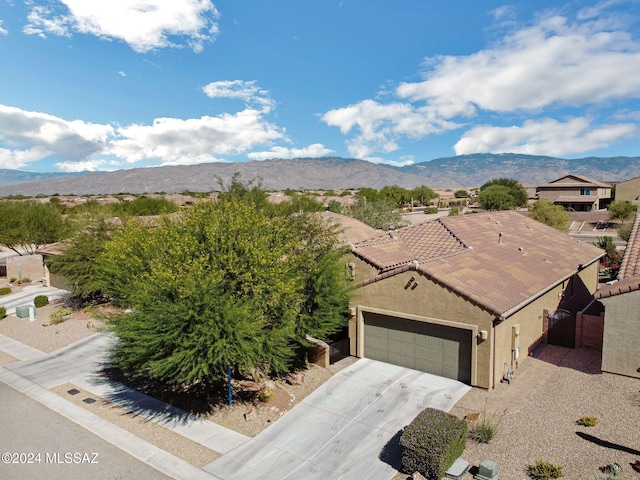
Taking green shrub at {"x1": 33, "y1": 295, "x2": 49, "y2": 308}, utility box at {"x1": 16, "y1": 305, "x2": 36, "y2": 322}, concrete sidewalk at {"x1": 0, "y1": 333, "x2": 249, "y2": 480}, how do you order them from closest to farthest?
concrete sidewalk at {"x1": 0, "y1": 333, "x2": 249, "y2": 480}
utility box at {"x1": 16, "y1": 305, "x2": 36, "y2": 322}
green shrub at {"x1": 33, "y1": 295, "x2": 49, "y2": 308}

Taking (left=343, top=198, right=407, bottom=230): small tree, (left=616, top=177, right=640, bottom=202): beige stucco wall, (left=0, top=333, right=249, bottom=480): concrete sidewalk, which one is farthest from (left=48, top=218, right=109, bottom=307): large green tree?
(left=616, top=177, right=640, bottom=202): beige stucco wall

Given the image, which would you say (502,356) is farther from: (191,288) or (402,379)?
(191,288)

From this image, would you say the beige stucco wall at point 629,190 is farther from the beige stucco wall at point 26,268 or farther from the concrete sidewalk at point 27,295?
the beige stucco wall at point 26,268

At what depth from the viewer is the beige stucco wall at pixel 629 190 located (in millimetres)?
77500

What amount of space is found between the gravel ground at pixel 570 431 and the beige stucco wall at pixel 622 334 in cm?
46

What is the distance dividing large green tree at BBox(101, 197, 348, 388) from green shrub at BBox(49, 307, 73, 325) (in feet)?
35.6

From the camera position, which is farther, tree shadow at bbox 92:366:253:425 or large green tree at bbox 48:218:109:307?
large green tree at bbox 48:218:109:307

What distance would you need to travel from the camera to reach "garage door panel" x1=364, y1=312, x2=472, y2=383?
16.5 meters

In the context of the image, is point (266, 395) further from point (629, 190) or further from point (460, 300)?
point (629, 190)

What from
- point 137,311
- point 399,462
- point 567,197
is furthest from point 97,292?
point 567,197

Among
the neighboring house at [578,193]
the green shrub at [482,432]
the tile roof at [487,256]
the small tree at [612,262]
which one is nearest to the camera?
the green shrub at [482,432]

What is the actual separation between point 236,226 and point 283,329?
12.2 feet

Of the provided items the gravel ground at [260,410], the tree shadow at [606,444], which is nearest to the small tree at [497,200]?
the gravel ground at [260,410]

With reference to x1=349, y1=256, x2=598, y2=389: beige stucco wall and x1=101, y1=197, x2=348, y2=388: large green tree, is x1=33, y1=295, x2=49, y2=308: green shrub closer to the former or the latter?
x1=101, y1=197, x2=348, y2=388: large green tree
